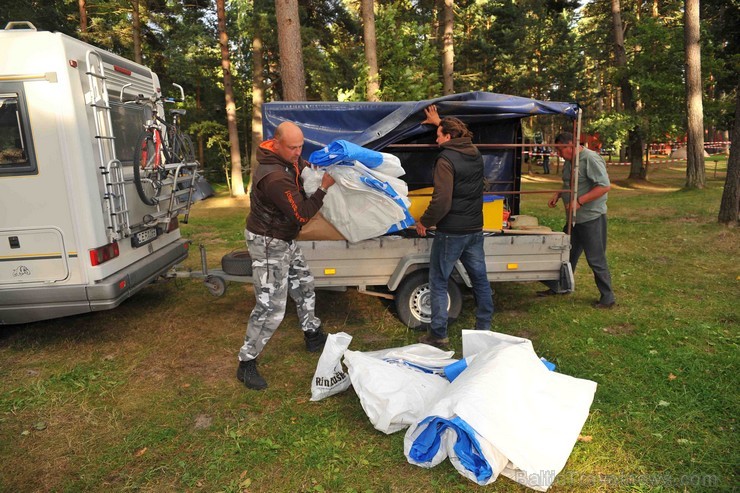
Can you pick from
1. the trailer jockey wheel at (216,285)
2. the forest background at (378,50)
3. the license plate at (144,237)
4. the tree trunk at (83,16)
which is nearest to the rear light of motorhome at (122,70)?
the license plate at (144,237)

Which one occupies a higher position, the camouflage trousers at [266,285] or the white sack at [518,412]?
the camouflage trousers at [266,285]

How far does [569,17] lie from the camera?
28.9 meters

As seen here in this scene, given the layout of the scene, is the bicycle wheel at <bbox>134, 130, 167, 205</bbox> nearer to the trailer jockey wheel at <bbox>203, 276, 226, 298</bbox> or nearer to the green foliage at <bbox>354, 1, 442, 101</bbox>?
the trailer jockey wheel at <bbox>203, 276, 226, 298</bbox>

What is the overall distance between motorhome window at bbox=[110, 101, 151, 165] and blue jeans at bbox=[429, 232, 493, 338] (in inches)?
131

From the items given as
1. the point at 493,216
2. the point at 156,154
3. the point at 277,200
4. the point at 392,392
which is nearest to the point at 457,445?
the point at 392,392

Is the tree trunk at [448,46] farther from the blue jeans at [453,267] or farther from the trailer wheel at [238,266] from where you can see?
the blue jeans at [453,267]

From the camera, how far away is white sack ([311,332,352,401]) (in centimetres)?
359

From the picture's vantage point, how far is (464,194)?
4.11 m

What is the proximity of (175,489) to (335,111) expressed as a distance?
364cm

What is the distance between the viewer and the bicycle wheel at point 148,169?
485 cm

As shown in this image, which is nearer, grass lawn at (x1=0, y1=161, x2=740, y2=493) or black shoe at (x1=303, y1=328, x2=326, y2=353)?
grass lawn at (x1=0, y1=161, x2=740, y2=493)

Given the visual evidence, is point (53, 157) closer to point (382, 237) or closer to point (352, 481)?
point (382, 237)

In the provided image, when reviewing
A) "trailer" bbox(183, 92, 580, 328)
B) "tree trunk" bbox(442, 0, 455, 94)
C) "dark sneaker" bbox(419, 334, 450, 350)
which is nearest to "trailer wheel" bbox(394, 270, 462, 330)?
"trailer" bbox(183, 92, 580, 328)

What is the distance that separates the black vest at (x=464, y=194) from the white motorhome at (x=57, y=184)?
2990mm
